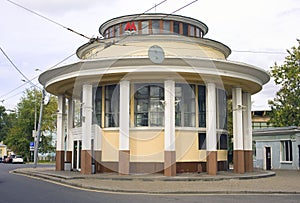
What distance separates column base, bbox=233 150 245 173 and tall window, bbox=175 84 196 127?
343cm

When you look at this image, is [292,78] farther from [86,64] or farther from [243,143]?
[86,64]

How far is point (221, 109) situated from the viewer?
25391 millimetres

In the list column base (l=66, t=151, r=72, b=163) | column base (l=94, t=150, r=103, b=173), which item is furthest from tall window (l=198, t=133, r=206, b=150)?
column base (l=66, t=151, r=72, b=163)

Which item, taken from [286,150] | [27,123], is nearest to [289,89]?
[286,150]

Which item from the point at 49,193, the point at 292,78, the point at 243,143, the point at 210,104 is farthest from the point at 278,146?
the point at 49,193

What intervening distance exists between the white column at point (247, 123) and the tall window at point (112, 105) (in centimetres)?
869

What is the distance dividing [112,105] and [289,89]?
593 inches

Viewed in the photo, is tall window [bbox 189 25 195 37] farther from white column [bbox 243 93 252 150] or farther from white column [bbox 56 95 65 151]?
white column [bbox 56 95 65 151]

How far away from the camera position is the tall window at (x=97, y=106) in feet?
79.3

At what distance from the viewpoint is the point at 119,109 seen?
23188 mm

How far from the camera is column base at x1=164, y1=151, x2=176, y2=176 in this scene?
21109mm

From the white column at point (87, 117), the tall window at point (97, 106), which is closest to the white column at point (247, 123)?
the tall window at point (97, 106)

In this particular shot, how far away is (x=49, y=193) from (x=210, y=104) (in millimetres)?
10927

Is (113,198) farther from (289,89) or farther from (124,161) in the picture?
(289,89)
